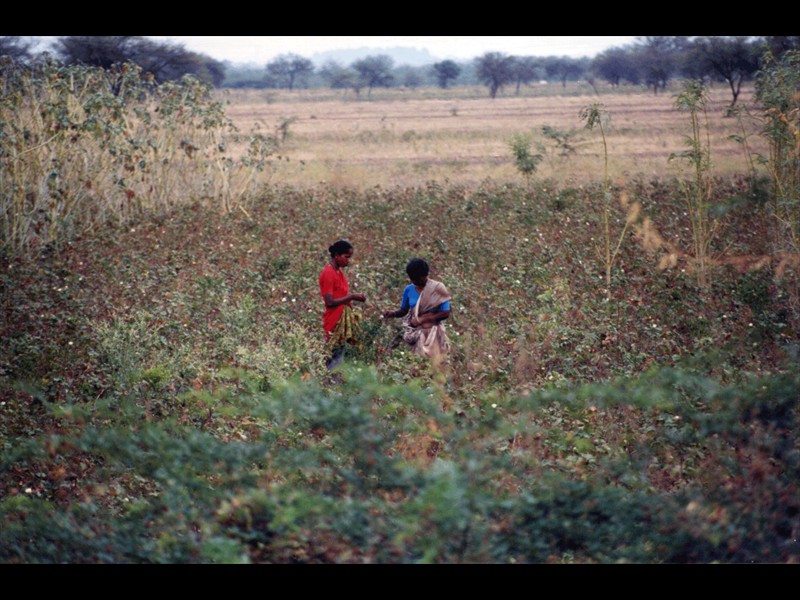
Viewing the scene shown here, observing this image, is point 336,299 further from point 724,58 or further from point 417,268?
point 724,58

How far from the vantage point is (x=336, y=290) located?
23.0ft

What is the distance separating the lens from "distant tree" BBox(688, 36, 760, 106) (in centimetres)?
3197

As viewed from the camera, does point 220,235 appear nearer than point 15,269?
No

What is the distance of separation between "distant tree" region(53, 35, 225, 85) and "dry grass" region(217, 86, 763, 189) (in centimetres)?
366

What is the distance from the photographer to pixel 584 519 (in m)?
3.64

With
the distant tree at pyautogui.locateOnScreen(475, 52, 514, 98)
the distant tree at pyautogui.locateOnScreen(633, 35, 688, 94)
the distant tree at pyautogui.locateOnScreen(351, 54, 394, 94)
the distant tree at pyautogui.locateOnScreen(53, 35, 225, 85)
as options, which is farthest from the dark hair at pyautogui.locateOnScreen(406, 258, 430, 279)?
the distant tree at pyautogui.locateOnScreen(351, 54, 394, 94)

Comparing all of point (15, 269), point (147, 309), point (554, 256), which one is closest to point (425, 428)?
point (147, 309)

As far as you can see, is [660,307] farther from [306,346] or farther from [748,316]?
[306,346]

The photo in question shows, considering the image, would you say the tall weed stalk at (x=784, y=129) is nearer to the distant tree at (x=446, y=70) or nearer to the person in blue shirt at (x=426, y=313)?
the person in blue shirt at (x=426, y=313)

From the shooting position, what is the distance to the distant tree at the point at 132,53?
28802mm

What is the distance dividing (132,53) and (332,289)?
27.6 metres

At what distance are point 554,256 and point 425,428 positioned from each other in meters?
6.34

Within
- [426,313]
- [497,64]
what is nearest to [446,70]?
[497,64]

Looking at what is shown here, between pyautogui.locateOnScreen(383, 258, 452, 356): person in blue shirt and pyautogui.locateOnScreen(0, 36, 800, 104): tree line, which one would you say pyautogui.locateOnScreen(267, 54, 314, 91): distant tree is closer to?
pyautogui.locateOnScreen(0, 36, 800, 104): tree line
